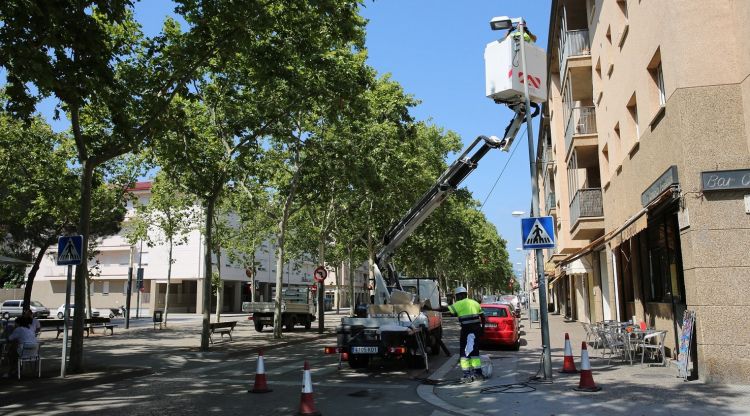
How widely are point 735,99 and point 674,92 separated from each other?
99 centimetres

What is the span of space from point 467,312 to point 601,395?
298 cm

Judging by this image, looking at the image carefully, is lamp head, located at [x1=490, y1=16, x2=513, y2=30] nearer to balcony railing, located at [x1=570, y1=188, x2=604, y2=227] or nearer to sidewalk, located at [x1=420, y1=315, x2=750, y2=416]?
sidewalk, located at [x1=420, y1=315, x2=750, y2=416]

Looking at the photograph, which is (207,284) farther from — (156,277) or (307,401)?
(156,277)

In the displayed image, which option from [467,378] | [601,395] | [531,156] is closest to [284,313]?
[467,378]

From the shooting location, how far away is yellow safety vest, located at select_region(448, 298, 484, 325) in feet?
36.0

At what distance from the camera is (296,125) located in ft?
69.7

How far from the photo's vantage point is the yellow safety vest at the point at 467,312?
→ 36.0 feet

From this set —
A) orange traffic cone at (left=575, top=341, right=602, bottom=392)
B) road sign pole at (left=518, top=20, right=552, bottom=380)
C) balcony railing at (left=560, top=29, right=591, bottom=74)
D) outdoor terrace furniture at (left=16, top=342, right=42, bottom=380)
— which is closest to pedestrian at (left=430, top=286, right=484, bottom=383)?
road sign pole at (left=518, top=20, right=552, bottom=380)

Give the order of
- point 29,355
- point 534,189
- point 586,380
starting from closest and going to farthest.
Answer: point 586,380 → point 534,189 → point 29,355

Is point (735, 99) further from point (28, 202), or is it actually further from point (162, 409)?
point (28, 202)

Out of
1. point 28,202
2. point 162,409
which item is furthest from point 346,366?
point 28,202

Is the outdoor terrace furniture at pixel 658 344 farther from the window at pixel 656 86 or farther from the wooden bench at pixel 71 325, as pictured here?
the wooden bench at pixel 71 325

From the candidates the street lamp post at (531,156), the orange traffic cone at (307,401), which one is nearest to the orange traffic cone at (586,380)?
the street lamp post at (531,156)

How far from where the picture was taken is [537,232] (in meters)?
10.8
